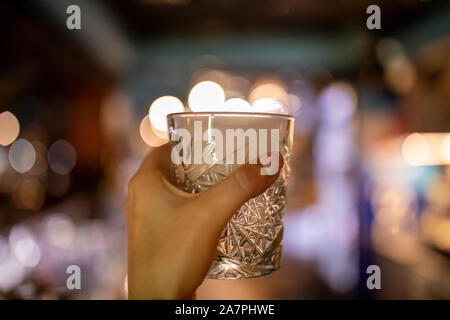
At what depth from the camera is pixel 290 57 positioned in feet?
25.3

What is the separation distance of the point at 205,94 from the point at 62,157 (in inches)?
134

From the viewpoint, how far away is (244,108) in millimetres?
5973

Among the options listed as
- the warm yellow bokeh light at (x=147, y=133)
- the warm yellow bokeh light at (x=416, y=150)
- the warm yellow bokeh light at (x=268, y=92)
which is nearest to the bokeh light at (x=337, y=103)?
the warm yellow bokeh light at (x=268, y=92)

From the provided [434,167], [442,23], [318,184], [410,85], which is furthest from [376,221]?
[318,184]

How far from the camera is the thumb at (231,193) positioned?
58cm

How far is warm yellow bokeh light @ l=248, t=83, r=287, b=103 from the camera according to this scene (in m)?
7.67

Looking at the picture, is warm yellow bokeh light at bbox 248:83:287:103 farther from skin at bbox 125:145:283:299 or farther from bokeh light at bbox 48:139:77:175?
skin at bbox 125:145:283:299

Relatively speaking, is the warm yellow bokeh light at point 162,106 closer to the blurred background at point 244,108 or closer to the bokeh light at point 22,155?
the blurred background at point 244,108

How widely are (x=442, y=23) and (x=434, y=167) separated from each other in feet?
5.98

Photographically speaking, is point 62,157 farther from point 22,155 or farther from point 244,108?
point 244,108

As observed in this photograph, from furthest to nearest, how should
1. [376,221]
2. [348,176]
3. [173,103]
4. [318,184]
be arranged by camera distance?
[173,103]
[318,184]
[348,176]
[376,221]

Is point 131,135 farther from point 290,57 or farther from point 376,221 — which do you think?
point 376,221

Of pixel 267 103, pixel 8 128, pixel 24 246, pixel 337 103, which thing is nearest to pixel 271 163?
pixel 24 246

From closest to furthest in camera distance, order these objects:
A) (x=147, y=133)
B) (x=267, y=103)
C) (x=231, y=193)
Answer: (x=231, y=193) < (x=267, y=103) < (x=147, y=133)
